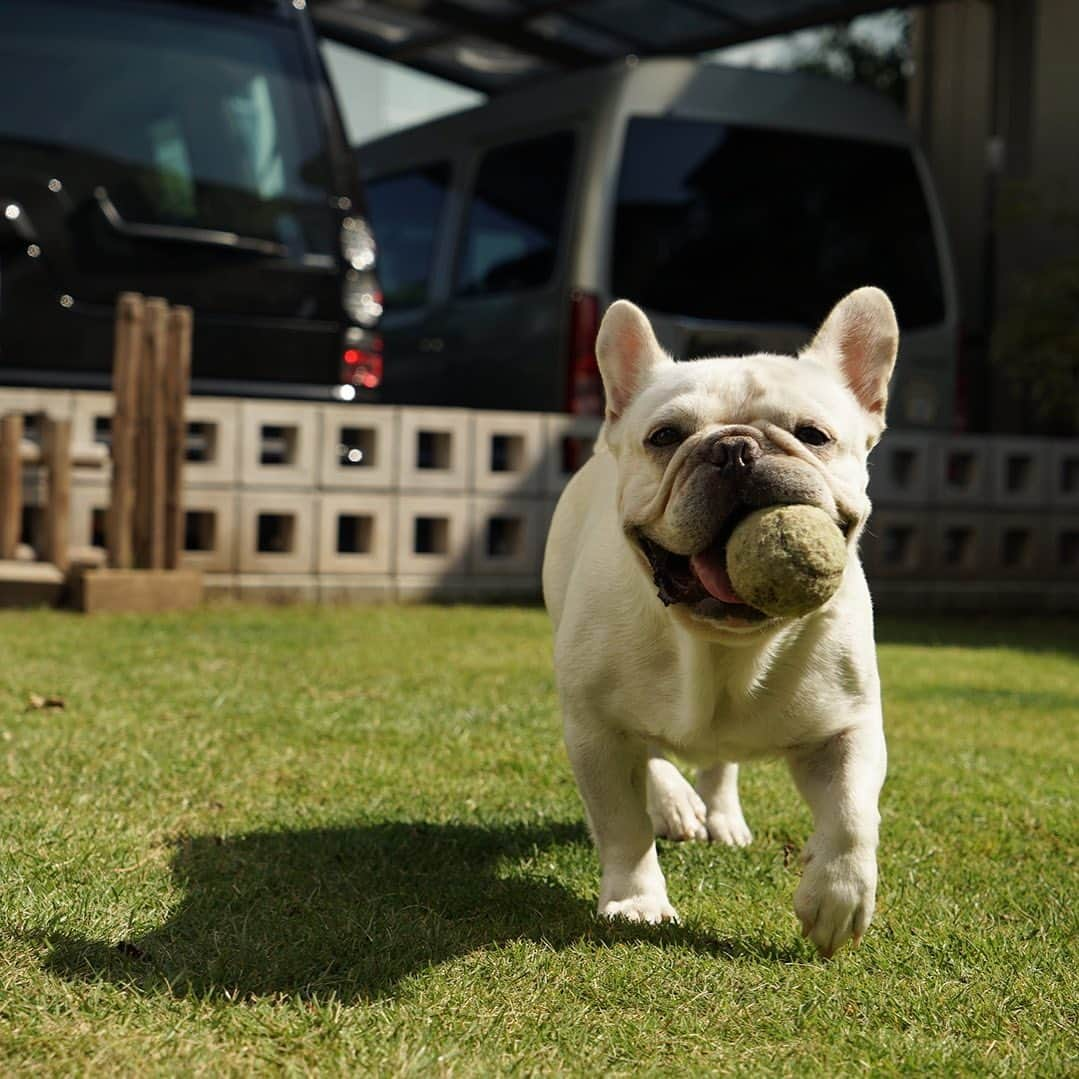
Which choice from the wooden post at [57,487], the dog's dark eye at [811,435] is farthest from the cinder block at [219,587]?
the dog's dark eye at [811,435]

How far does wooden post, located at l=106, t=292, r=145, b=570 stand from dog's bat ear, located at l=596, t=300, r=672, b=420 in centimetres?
425

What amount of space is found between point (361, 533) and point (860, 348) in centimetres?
557

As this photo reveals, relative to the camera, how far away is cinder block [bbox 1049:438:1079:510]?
9773mm

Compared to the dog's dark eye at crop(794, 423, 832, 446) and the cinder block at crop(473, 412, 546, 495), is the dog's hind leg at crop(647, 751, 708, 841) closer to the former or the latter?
the dog's dark eye at crop(794, 423, 832, 446)

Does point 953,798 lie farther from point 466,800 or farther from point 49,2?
point 49,2

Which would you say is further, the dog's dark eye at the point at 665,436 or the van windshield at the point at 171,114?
the van windshield at the point at 171,114

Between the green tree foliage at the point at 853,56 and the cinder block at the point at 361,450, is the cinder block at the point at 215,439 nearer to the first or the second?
the cinder block at the point at 361,450

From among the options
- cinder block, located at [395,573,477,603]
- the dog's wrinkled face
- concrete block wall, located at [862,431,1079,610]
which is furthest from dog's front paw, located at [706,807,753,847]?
concrete block wall, located at [862,431,1079,610]

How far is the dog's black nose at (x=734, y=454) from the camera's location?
2732mm

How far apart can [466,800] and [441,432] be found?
4.75 meters

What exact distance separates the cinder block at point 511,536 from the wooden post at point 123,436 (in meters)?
1.96

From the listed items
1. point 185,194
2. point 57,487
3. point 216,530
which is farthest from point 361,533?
point 185,194

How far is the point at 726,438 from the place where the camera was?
2.78m

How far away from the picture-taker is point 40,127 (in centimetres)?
717
